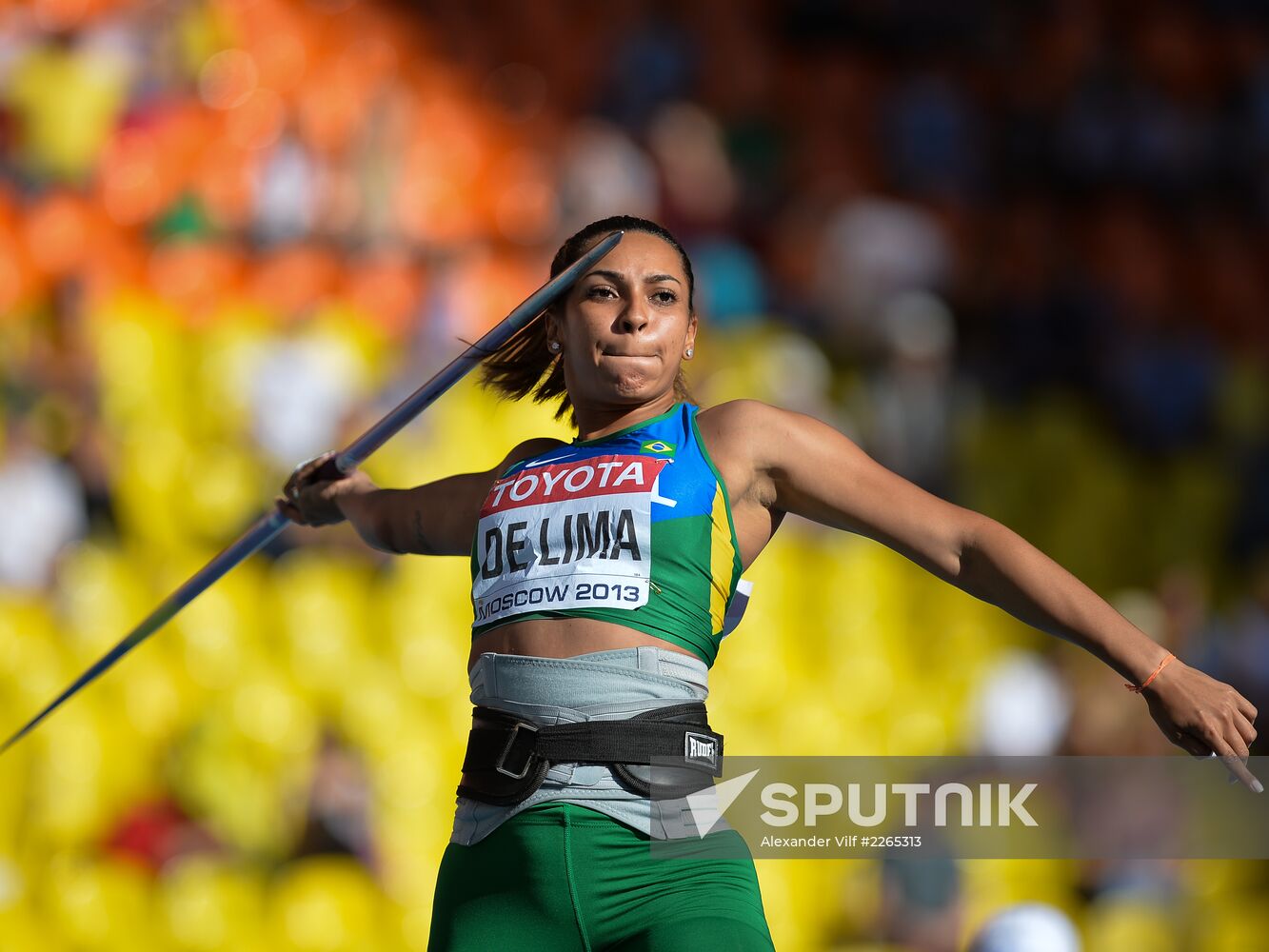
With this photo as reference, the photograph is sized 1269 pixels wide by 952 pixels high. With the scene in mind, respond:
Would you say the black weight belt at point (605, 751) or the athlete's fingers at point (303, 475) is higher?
the athlete's fingers at point (303, 475)

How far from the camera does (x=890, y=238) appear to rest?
A: 33.7 feet

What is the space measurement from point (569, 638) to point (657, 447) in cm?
40

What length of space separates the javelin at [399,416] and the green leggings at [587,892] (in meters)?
1.00

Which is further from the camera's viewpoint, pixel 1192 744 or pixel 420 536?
pixel 420 536

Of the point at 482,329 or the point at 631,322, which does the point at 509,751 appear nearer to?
the point at 631,322

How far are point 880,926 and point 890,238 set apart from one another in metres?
4.80

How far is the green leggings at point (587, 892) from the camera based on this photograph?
3.00 m

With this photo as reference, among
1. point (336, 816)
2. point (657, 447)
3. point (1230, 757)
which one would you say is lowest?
point (1230, 757)

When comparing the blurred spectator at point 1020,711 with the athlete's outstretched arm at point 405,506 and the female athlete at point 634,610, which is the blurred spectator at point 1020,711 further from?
the female athlete at point 634,610

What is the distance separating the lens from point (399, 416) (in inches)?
150

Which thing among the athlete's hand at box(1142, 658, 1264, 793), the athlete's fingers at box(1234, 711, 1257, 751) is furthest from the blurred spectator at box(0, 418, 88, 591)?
the athlete's fingers at box(1234, 711, 1257, 751)

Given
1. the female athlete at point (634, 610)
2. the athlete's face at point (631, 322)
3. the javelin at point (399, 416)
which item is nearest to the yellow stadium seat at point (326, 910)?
the javelin at point (399, 416)

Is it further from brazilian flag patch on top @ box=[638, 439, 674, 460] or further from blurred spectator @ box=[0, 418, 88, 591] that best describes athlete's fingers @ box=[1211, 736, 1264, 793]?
blurred spectator @ box=[0, 418, 88, 591]

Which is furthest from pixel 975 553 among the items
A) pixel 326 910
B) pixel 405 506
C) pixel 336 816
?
pixel 336 816
